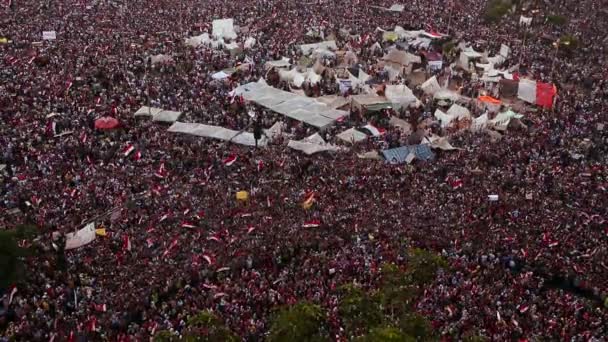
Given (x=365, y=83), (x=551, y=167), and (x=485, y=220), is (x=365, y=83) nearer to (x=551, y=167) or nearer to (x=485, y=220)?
(x=551, y=167)

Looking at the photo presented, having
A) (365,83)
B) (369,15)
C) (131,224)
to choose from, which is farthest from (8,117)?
(369,15)

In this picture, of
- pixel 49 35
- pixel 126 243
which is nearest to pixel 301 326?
pixel 126 243

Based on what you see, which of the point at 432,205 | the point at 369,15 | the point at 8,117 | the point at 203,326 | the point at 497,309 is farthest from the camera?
the point at 369,15

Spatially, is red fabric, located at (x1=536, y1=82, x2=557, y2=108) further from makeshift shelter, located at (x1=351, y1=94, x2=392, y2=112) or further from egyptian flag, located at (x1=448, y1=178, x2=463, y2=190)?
egyptian flag, located at (x1=448, y1=178, x2=463, y2=190)

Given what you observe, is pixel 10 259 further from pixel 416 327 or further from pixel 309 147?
pixel 309 147

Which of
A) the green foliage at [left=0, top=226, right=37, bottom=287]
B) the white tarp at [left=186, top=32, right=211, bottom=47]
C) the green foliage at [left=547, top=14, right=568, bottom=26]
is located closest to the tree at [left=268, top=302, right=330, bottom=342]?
the green foliage at [left=0, top=226, right=37, bottom=287]
